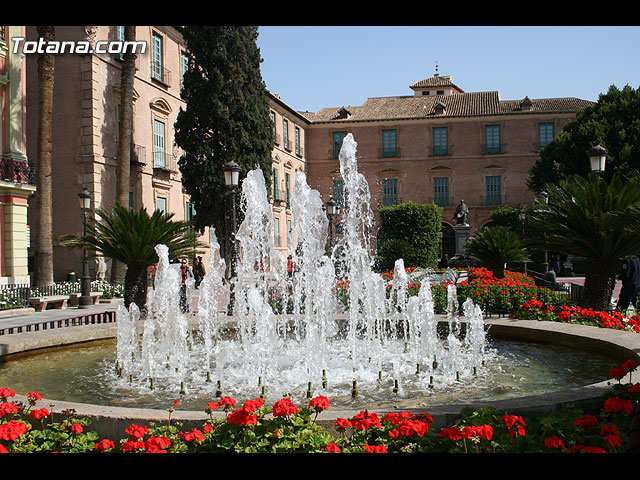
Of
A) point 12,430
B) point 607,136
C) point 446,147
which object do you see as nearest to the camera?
point 12,430

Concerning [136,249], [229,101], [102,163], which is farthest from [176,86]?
[136,249]

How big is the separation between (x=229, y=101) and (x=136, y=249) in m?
15.2

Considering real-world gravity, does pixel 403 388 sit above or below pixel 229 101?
below

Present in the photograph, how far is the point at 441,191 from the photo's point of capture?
42.5m

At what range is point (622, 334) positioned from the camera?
257 inches

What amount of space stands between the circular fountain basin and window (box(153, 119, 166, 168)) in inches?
692

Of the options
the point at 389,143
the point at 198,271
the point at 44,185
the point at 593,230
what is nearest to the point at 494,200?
the point at 389,143

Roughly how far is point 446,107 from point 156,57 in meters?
23.8

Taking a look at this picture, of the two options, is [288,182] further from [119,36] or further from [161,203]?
[119,36]

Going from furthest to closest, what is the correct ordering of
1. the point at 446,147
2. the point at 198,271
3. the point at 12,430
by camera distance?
the point at 446,147, the point at 198,271, the point at 12,430
